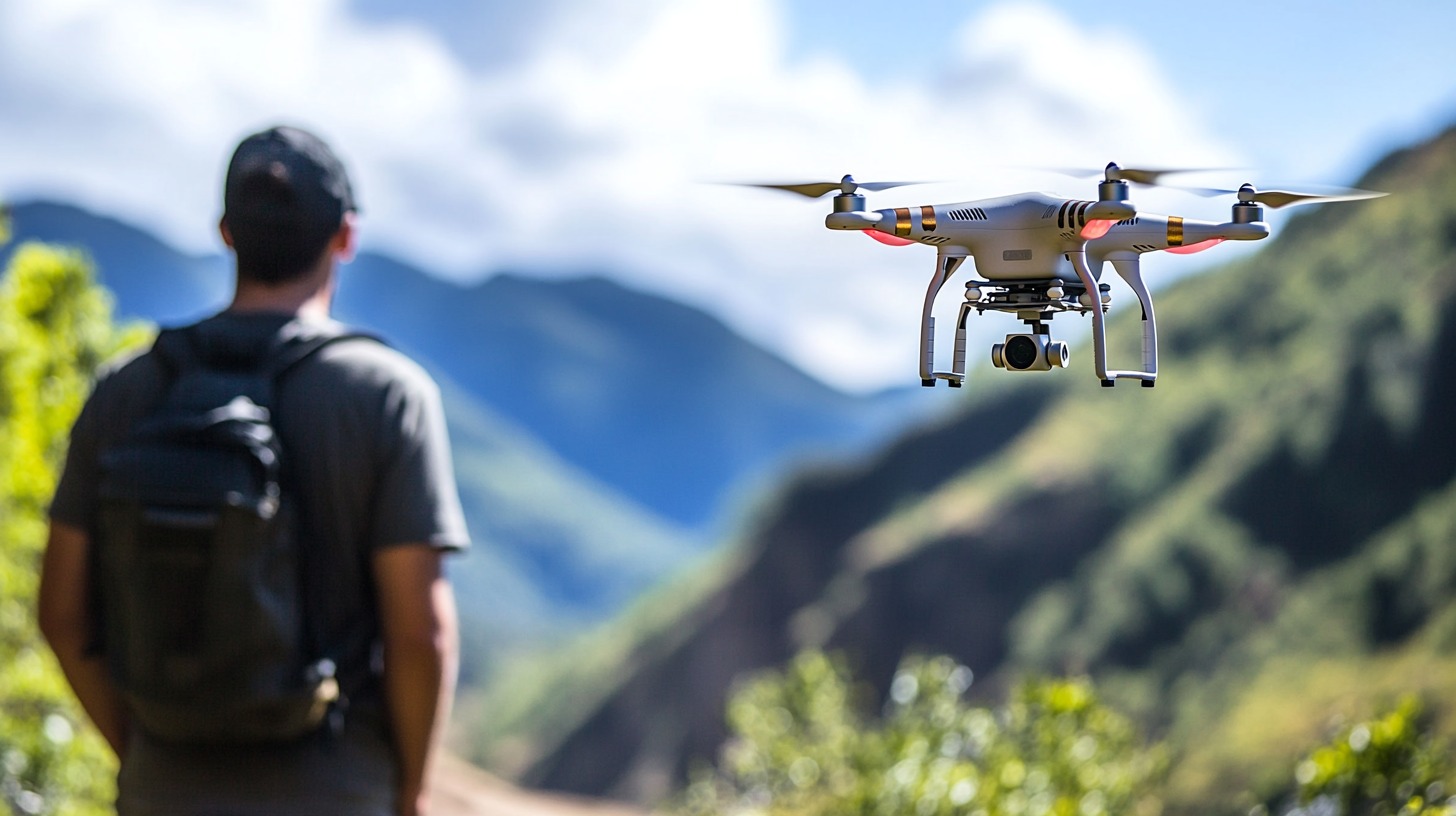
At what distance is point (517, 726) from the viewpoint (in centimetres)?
8156

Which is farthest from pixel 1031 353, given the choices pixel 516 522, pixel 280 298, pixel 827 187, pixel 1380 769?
pixel 516 522

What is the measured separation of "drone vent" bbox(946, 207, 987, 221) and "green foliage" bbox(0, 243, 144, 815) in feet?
30.9

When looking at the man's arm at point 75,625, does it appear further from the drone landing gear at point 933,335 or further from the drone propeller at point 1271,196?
the drone propeller at point 1271,196

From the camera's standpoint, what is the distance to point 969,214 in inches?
62.9

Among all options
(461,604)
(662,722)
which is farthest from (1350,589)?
(461,604)

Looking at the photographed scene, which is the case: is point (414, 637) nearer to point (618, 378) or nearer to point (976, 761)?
point (976, 761)

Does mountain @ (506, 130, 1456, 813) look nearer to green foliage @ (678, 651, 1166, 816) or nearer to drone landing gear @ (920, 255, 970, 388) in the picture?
green foliage @ (678, 651, 1166, 816)

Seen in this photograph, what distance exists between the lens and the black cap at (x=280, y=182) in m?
2.50

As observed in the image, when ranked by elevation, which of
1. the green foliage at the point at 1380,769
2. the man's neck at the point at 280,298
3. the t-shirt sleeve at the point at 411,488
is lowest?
the green foliage at the point at 1380,769

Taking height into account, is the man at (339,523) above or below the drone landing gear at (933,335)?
below

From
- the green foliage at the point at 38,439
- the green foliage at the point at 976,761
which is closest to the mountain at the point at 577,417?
the green foliage at the point at 38,439

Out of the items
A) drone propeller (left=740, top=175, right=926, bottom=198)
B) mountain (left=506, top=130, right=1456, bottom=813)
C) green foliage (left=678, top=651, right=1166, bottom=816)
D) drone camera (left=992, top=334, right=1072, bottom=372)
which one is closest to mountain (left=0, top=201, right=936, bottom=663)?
mountain (left=506, top=130, right=1456, bottom=813)

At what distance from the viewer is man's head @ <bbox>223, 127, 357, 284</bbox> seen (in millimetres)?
2508

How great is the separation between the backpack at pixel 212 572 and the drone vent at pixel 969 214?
130 cm
